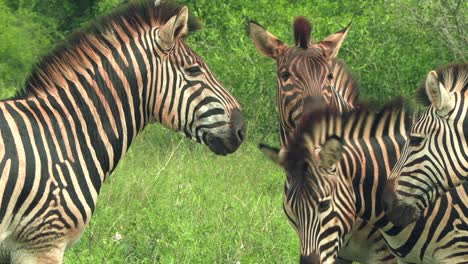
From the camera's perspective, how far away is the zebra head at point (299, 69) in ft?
28.8

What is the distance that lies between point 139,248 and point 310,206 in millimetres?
2315

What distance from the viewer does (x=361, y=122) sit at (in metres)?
7.55

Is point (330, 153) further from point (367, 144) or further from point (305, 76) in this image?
point (305, 76)

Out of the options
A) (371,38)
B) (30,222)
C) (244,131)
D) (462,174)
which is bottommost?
(371,38)

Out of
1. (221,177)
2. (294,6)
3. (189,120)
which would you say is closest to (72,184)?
(189,120)

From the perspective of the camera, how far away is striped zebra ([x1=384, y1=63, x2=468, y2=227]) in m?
6.86

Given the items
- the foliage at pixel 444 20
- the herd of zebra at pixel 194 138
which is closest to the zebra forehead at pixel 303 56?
the herd of zebra at pixel 194 138

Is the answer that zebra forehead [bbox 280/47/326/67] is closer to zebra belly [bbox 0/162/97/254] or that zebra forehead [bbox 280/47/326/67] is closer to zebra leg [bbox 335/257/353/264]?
zebra leg [bbox 335/257/353/264]

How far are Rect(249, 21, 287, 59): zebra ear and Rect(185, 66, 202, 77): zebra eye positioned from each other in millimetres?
2252

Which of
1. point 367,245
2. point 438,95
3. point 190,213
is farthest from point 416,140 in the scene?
point 190,213

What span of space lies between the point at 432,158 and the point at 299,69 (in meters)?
2.25

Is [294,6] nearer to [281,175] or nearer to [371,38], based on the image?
[371,38]

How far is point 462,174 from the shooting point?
6883 mm

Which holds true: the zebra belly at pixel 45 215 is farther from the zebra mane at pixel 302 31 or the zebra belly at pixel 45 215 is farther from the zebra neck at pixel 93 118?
the zebra mane at pixel 302 31
